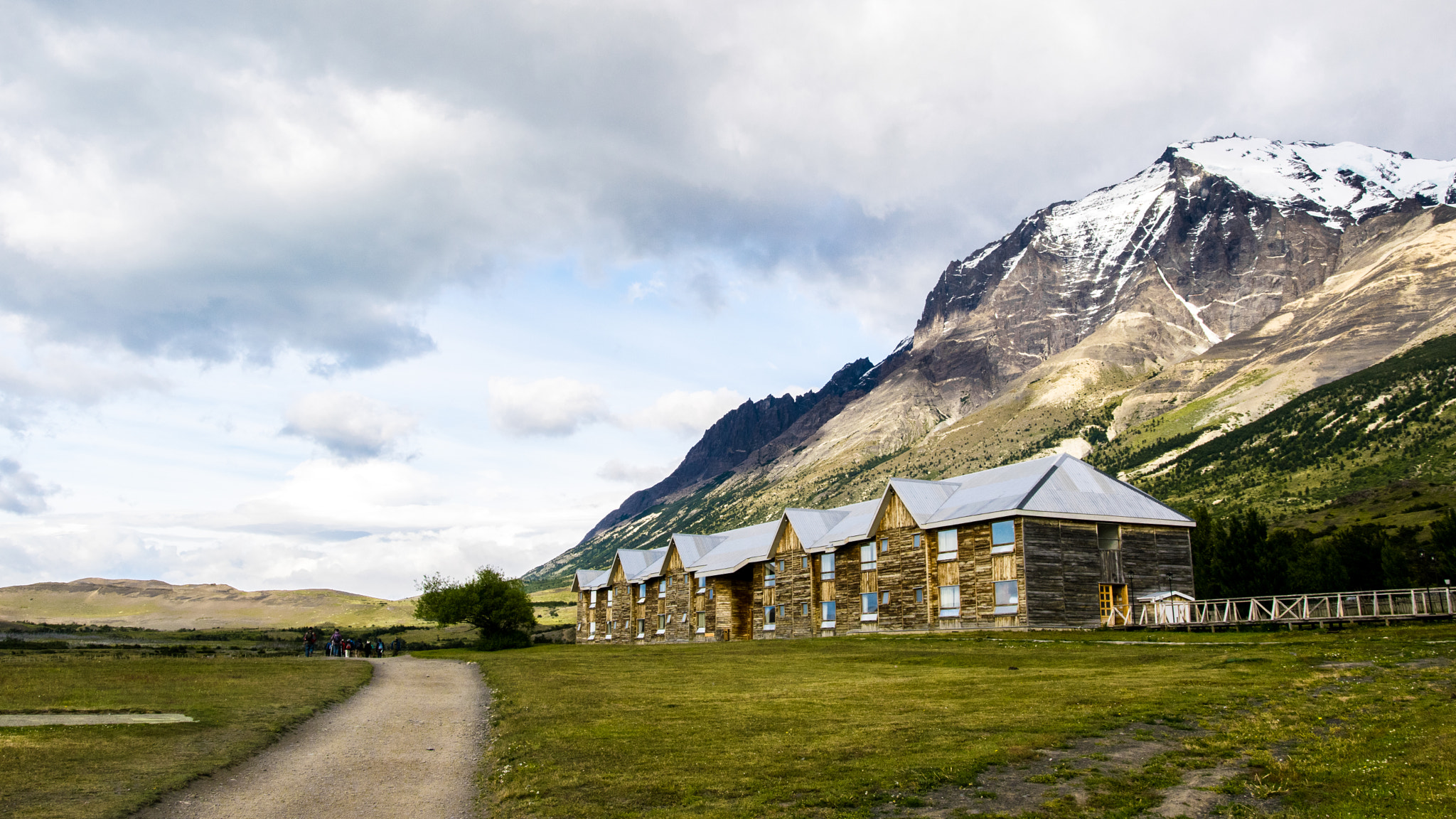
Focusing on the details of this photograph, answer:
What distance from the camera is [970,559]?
199ft

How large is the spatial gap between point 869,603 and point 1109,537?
18.1 m

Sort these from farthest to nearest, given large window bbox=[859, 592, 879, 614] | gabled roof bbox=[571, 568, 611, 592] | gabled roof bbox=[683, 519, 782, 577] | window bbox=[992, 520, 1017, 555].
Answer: gabled roof bbox=[571, 568, 611, 592] → gabled roof bbox=[683, 519, 782, 577] → large window bbox=[859, 592, 879, 614] → window bbox=[992, 520, 1017, 555]

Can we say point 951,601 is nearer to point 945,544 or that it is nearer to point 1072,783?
point 945,544

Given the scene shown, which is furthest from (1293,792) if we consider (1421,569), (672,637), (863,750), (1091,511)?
(672,637)

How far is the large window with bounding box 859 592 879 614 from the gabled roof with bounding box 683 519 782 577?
42.3 ft

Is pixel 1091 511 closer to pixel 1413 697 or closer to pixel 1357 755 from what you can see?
pixel 1413 697

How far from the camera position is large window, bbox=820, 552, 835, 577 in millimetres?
73750

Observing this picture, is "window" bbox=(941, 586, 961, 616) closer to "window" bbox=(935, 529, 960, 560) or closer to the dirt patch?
"window" bbox=(935, 529, 960, 560)

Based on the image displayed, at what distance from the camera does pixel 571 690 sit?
32.5 meters

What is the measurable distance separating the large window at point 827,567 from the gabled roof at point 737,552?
691 cm

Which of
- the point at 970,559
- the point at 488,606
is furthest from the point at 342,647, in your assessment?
the point at 970,559

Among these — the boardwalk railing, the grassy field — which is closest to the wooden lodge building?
the boardwalk railing

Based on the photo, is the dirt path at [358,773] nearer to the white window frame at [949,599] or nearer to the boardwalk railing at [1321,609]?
the white window frame at [949,599]

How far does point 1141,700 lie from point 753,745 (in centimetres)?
1053
